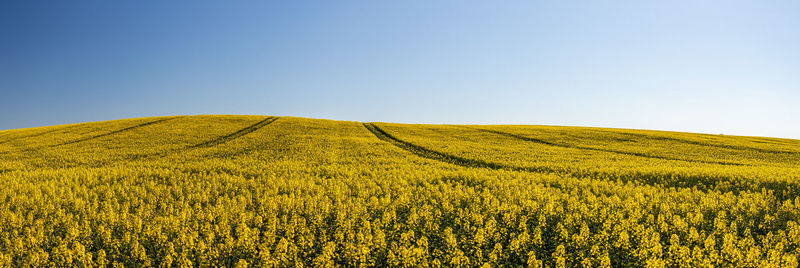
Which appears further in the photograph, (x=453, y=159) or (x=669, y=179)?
(x=453, y=159)

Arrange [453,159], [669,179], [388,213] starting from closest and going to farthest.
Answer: [388,213], [669,179], [453,159]

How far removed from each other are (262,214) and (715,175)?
77.8 ft

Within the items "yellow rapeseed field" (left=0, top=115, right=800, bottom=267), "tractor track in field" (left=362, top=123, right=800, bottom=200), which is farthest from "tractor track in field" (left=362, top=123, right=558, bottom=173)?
"yellow rapeseed field" (left=0, top=115, right=800, bottom=267)

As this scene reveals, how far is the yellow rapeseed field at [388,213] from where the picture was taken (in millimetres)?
8445

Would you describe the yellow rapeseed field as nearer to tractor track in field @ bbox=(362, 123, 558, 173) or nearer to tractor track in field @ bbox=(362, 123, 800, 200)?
tractor track in field @ bbox=(362, 123, 800, 200)

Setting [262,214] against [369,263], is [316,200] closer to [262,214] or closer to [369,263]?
[262,214]

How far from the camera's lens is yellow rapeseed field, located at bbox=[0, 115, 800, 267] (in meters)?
8.45

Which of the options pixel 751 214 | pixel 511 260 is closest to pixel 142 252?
pixel 511 260

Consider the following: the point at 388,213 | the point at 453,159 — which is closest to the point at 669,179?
the point at 453,159

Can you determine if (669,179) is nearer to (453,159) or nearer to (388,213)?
(453,159)

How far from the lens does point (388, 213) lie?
10.8 metres

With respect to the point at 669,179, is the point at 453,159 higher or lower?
lower

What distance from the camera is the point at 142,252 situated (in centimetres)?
825

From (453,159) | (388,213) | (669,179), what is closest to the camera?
(388,213)
